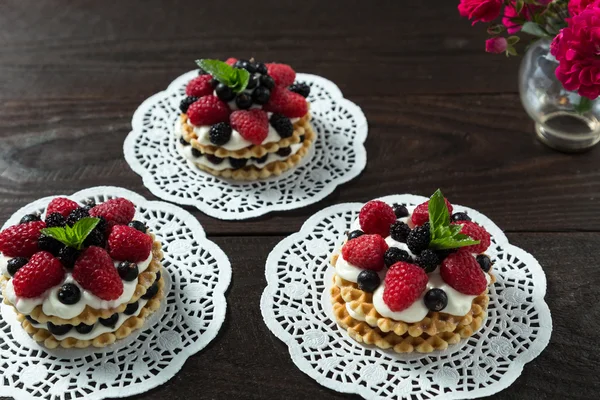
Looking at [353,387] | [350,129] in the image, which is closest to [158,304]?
[353,387]

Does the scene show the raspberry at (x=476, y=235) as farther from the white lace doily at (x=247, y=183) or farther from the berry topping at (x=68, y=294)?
the berry topping at (x=68, y=294)

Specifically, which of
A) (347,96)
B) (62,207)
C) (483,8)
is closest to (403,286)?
(483,8)

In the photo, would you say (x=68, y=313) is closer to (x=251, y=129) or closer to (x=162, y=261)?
(x=162, y=261)

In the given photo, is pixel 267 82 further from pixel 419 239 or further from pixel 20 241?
pixel 20 241

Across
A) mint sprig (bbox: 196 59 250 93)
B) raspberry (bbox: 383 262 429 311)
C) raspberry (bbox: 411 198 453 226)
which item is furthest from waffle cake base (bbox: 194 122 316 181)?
raspberry (bbox: 383 262 429 311)

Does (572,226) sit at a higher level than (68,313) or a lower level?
lower

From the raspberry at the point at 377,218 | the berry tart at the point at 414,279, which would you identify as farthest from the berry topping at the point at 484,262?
the raspberry at the point at 377,218

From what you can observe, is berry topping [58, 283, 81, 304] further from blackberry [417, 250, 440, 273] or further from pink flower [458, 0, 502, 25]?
pink flower [458, 0, 502, 25]
